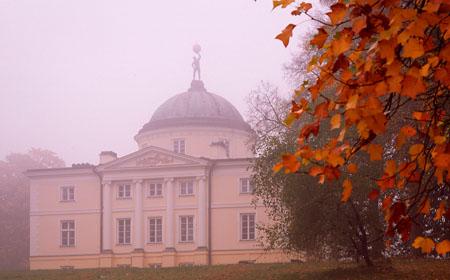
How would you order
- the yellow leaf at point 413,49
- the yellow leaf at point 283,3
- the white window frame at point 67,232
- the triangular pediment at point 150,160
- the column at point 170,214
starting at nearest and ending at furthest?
1. the yellow leaf at point 413,49
2. the yellow leaf at point 283,3
3. the column at point 170,214
4. the triangular pediment at point 150,160
5. the white window frame at point 67,232

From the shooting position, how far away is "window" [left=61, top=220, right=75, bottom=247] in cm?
4994

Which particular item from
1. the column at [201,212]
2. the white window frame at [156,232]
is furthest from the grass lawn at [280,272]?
the white window frame at [156,232]

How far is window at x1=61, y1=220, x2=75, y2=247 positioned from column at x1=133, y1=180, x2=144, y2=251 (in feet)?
15.6

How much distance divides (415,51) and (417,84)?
199 mm

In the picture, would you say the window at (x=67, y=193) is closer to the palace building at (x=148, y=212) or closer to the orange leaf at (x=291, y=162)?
the palace building at (x=148, y=212)

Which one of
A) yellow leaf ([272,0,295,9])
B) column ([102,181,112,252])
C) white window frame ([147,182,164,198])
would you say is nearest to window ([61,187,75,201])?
column ([102,181,112,252])

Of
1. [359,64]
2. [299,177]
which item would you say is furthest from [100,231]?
[359,64]

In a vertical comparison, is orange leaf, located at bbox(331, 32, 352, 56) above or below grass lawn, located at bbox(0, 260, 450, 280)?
above

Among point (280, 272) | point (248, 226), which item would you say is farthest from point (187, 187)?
point (280, 272)

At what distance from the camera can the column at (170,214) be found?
47.7m

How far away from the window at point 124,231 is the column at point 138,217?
2.21ft

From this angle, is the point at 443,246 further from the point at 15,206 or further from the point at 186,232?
the point at 15,206

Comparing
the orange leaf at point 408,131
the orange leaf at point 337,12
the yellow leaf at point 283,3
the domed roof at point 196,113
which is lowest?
the orange leaf at point 408,131

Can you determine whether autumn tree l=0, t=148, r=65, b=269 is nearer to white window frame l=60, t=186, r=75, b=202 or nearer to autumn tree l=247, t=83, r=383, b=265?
white window frame l=60, t=186, r=75, b=202
